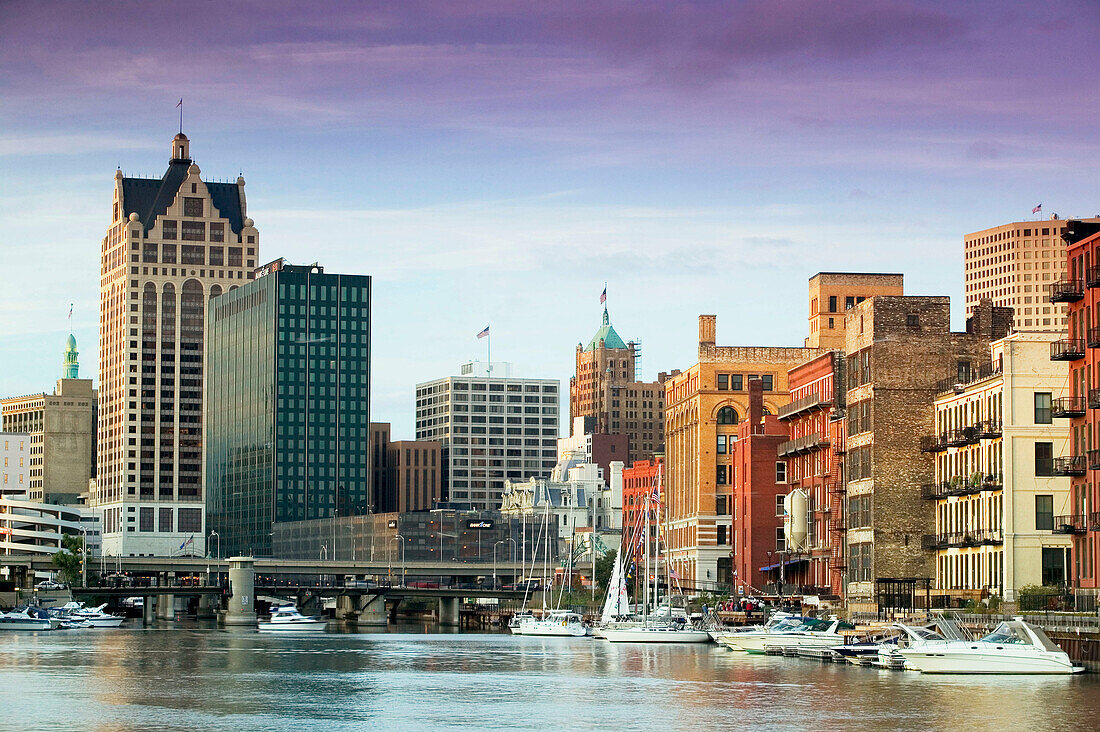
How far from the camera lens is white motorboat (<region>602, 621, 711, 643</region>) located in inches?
7269

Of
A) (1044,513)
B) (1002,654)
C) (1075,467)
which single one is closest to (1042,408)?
(1044,513)

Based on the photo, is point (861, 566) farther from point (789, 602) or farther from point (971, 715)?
point (971, 715)

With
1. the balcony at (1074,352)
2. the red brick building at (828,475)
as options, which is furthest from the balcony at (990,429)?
the red brick building at (828,475)

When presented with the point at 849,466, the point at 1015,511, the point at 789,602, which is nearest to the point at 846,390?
the point at 849,466

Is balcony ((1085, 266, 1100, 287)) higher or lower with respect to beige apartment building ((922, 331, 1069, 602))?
higher

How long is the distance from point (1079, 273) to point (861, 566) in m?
59.3

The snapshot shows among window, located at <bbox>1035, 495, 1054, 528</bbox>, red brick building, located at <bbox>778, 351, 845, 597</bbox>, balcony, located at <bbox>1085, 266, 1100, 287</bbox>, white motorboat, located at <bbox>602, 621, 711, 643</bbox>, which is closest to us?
balcony, located at <bbox>1085, 266, 1100, 287</bbox>

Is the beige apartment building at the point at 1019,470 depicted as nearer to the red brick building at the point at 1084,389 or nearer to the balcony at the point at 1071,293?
the red brick building at the point at 1084,389

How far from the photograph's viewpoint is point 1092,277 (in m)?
125

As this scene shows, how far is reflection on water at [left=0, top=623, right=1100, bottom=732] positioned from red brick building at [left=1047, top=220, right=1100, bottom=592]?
52.3ft

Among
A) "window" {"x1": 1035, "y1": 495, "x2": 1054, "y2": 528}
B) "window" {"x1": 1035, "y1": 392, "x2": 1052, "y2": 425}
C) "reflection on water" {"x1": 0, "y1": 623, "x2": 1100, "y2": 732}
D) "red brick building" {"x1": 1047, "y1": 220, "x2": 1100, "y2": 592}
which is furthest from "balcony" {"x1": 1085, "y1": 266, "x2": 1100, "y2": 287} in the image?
"window" {"x1": 1035, "y1": 495, "x2": 1054, "y2": 528}

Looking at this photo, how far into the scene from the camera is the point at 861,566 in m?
181

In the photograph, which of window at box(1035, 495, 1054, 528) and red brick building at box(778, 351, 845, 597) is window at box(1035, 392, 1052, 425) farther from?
red brick building at box(778, 351, 845, 597)

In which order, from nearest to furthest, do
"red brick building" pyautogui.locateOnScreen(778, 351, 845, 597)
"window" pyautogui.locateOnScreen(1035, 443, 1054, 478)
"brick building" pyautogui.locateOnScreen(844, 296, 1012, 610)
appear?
"window" pyautogui.locateOnScreen(1035, 443, 1054, 478) < "brick building" pyautogui.locateOnScreen(844, 296, 1012, 610) < "red brick building" pyautogui.locateOnScreen(778, 351, 845, 597)
